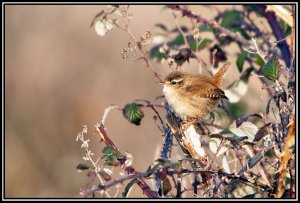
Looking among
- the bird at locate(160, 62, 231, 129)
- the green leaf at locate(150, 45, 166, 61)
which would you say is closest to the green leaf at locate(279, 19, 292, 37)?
the bird at locate(160, 62, 231, 129)

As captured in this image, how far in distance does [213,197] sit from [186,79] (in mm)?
2488

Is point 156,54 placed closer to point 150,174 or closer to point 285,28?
point 285,28

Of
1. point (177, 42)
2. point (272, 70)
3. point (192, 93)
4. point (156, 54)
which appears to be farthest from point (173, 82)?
point (272, 70)

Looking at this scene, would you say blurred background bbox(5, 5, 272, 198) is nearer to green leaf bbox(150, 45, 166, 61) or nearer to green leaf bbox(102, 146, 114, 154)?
green leaf bbox(150, 45, 166, 61)

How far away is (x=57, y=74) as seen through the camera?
9.08m

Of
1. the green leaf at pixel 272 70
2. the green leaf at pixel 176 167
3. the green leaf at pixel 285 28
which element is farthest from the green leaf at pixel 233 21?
the green leaf at pixel 176 167

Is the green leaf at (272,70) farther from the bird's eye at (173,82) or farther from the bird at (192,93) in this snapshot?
the bird's eye at (173,82)

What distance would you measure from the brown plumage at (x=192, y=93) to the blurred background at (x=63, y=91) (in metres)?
1.96

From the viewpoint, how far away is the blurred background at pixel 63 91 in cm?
729

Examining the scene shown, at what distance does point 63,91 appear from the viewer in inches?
347

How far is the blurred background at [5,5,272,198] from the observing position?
7.29 m

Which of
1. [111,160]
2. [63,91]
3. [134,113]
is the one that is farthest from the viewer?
[63,91]

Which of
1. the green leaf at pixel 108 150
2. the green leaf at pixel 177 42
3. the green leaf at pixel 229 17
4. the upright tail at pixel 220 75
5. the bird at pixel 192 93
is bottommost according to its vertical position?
the green leaf at pixel 108 150

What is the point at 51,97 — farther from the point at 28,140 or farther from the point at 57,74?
the point at 28,140
